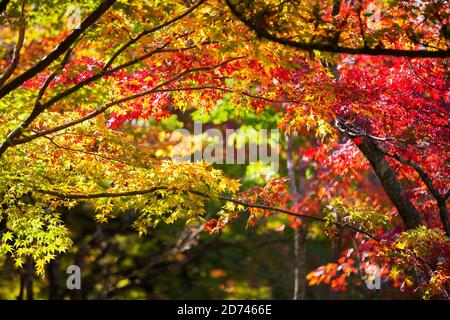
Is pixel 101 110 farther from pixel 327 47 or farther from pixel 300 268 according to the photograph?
pixel 300 268

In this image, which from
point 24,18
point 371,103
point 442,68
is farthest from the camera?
point 442,68

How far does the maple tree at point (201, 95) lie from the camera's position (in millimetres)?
6026

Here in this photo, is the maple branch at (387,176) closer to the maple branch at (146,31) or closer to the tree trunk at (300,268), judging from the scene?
the maple branch at (146,31)

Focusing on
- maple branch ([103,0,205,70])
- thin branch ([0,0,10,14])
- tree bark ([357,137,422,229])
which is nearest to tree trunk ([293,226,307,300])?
tree bark ([357,137,422,229])

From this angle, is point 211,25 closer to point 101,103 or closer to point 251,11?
point 251,11

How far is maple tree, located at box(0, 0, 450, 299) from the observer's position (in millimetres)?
6026

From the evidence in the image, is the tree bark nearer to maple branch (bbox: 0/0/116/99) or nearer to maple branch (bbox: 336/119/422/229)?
maple branch (bbox: 336/119/422/229)

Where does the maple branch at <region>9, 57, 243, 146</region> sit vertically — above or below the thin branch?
below

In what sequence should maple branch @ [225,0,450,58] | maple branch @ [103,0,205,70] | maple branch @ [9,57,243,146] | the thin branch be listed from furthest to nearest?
maple branch @ [9,57,243,146] → maple branch @ [103,0,205,70] → the thin branch → maple branch @ [225,0,450,58]

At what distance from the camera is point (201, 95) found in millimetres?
8172

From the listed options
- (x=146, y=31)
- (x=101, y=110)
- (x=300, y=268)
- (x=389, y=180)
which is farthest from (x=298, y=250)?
(x=146, y=31)

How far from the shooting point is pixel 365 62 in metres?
9.89
